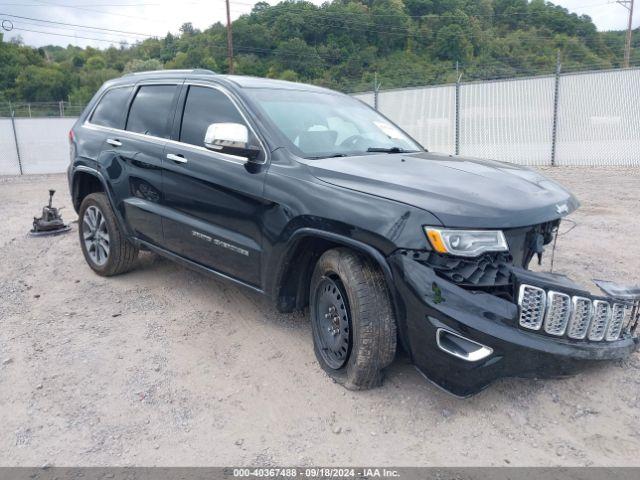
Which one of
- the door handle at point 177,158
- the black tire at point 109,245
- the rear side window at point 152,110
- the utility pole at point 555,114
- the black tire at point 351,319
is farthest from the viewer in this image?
the utility pole at point 555,114

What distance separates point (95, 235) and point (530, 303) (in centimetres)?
421

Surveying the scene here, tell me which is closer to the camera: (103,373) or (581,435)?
(581,435)

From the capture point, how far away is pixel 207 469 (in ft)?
8.59

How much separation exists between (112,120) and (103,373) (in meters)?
2.66

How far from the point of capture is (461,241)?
8.80 feet

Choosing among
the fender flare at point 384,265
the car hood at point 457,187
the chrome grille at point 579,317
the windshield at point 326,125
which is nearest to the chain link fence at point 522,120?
the windshield at point 326,125

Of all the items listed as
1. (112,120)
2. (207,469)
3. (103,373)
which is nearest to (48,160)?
(112,120)

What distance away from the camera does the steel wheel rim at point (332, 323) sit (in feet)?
10.4

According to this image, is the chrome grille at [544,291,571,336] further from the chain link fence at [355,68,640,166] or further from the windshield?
the chain link fence at [355,68,640,166]

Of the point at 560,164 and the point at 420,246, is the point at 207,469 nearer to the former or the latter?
the point at 420,246

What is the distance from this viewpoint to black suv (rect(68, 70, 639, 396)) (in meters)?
2.67

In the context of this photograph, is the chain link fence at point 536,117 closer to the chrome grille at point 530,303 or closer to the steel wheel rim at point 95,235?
the steel wheel rim at point 95,235

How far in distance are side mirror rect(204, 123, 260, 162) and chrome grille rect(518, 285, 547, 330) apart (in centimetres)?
186

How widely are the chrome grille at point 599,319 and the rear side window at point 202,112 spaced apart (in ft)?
8.33
